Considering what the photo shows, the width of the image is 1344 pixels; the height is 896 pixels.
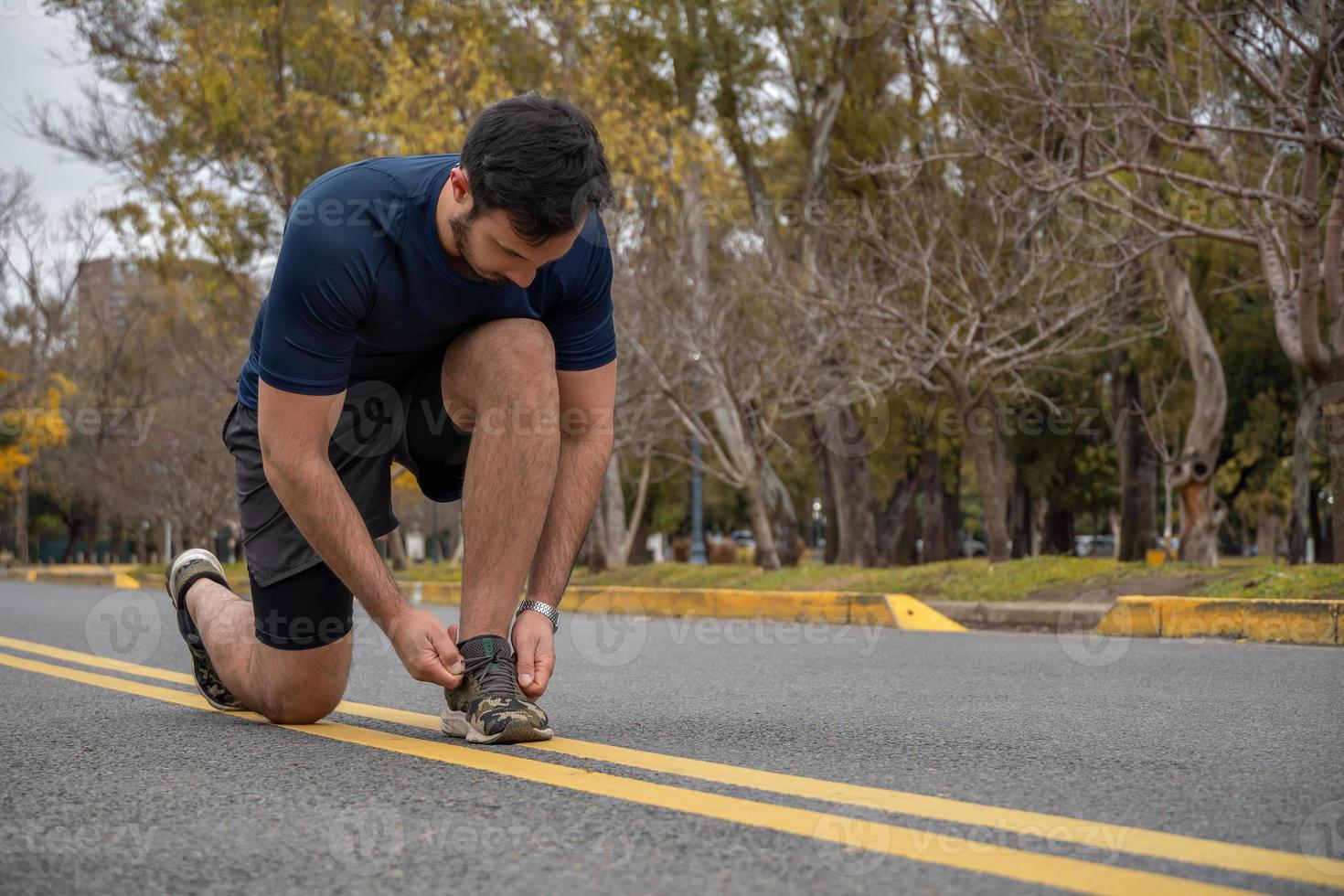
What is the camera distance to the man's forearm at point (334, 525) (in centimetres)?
317

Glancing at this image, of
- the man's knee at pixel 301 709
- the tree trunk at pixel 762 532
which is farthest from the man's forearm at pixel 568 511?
the tree trunk at pixel 762 532

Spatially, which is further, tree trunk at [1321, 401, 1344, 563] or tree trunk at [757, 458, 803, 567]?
tree trunk at [757, 458, 803, 567]

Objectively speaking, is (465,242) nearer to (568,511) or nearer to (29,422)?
(568,511)

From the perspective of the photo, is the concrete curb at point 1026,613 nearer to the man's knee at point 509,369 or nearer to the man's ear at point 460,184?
the man's knee at point 509,369

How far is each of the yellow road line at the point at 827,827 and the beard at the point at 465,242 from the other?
1113 millimetres

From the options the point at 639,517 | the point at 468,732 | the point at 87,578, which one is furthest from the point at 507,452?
the point at 639,517

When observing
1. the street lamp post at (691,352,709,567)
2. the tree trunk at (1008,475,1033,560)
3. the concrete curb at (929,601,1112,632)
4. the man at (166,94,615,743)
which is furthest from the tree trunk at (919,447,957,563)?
the man at (166,94,615,743)

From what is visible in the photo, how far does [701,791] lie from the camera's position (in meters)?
2.70

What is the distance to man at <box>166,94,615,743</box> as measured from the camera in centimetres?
307

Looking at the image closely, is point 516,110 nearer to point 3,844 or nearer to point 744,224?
point 3,844

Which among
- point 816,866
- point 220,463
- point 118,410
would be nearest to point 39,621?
point 816,866

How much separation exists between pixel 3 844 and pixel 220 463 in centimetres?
2664

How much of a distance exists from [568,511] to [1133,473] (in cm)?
2224

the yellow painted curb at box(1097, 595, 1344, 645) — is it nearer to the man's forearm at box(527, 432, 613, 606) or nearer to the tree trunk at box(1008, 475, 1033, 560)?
the man's forearm at box(527, 432, 613, 606)
